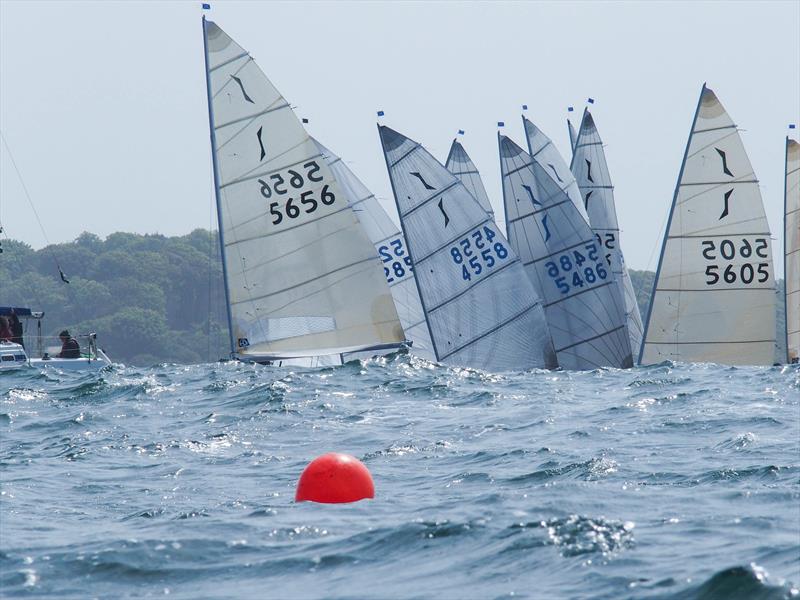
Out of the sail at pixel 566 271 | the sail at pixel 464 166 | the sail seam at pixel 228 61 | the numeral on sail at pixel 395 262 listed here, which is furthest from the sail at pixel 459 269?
the sail at pixel 464 166

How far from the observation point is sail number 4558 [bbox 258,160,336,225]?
2997cm

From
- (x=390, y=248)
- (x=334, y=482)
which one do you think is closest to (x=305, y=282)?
(x=390, y=248)

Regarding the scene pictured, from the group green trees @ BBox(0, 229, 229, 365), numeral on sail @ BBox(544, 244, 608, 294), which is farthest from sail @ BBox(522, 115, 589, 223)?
green trees @ BBox(0, 229, 229, 365)

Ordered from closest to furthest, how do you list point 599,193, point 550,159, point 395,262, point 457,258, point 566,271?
point 457,258, point 566,271, point 395,262, point 550,159, point 599,193

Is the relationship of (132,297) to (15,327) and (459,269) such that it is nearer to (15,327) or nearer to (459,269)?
(15,327)

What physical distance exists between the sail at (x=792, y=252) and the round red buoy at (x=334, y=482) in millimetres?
25107

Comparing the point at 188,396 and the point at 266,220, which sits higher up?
the point at 266,220

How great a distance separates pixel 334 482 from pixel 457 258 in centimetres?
1962

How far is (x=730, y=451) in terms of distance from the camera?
49.7ft

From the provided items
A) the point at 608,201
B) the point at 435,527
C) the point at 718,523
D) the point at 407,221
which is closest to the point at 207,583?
the point at 435,527

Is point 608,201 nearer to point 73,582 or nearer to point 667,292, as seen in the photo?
point 667,292

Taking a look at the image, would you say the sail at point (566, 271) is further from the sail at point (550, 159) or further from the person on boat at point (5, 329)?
the person on boat at point (5, 329)

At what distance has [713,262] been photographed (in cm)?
3322

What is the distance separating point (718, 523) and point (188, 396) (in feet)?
47.5
